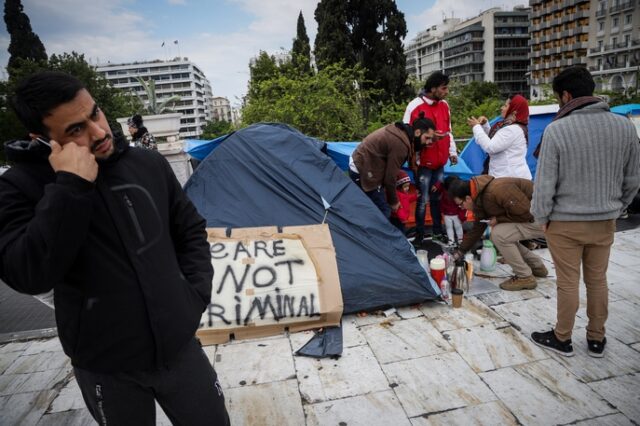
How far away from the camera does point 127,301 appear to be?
4.22 feet

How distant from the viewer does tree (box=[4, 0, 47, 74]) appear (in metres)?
27.0

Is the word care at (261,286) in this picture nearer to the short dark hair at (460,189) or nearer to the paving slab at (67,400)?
the paving slab at (67,400)

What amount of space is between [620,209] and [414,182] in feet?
8.67

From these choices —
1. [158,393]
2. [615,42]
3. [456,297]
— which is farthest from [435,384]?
[615,42]

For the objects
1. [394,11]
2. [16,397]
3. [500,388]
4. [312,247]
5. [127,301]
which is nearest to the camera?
[127,301]

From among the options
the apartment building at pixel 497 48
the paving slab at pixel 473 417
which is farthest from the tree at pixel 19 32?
the apartment building at pixel 497 48

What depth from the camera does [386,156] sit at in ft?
13.7

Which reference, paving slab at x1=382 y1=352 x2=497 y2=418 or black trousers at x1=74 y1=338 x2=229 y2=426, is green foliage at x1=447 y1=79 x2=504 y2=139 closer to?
paving slab at x1=382 y1=352 x2=497 y2=418

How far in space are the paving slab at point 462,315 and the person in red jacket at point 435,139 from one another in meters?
1.58

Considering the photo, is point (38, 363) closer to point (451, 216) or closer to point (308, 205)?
point (308, 205)

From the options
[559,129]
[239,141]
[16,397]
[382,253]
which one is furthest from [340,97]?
[16,397]

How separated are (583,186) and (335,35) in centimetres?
1779

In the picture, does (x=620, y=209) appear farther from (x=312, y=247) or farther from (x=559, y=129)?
(x=312, y=247)

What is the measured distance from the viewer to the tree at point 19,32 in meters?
27.0
